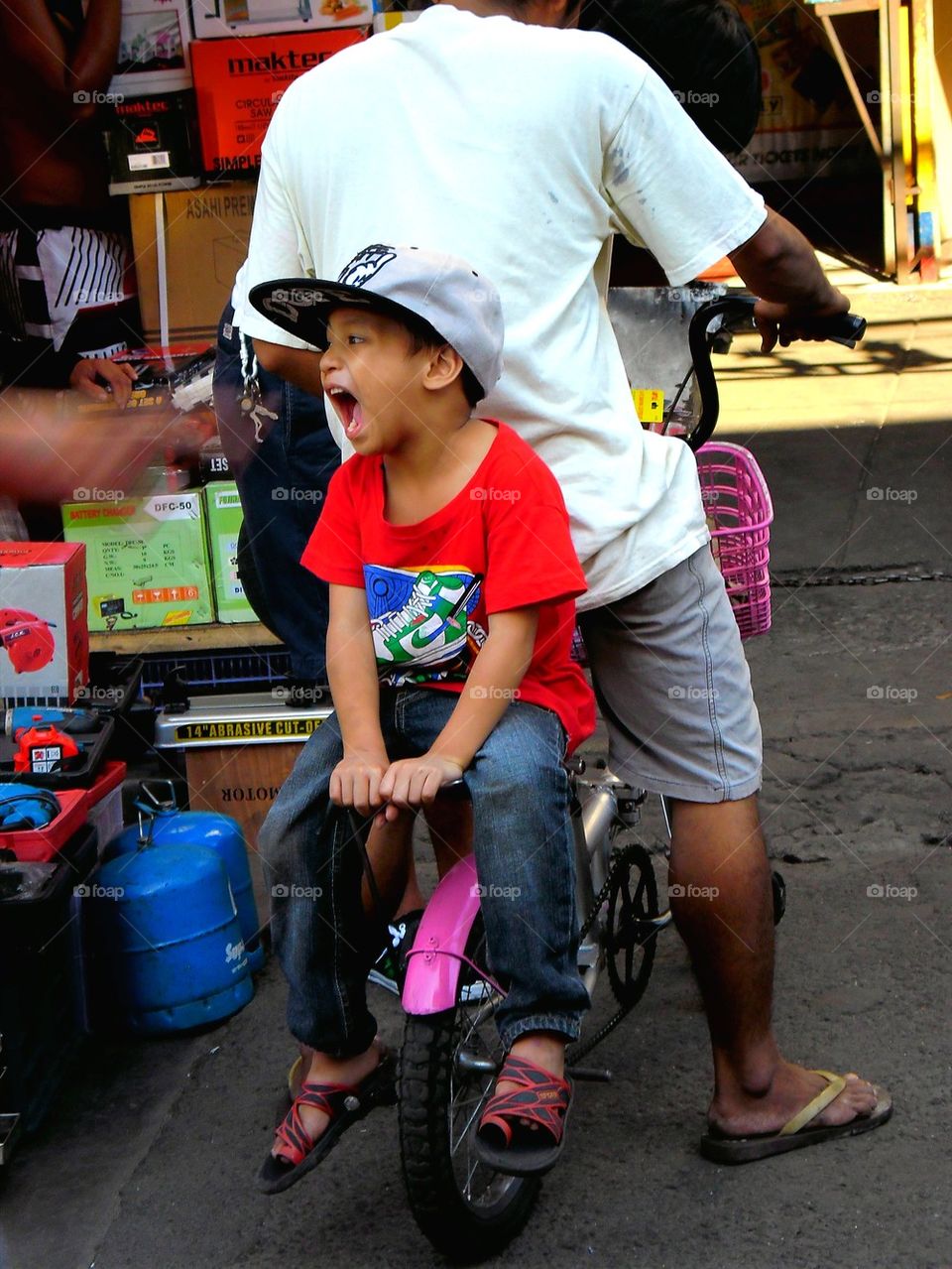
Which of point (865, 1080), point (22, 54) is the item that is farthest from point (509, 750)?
point (22, 54)

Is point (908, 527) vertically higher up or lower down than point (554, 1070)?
lower down

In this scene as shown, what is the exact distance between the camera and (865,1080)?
2930mm

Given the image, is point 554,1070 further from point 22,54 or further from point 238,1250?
point 22,54

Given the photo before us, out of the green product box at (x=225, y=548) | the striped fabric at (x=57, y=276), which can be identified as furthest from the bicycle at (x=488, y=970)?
the striped fabric at (x=57, y=276)

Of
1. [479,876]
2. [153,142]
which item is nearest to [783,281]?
[479,876]

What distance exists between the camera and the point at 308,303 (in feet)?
7.45

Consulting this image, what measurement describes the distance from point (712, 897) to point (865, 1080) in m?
0.66

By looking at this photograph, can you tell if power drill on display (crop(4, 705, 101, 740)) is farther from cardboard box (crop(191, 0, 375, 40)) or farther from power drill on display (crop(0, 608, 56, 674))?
cardboard box (crop(191, 0, 375, 40))

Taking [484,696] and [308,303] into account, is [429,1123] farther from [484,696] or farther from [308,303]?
[308,303]

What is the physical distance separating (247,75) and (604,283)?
2849mm

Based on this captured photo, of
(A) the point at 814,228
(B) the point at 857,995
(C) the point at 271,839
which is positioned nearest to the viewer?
(C) the point at 271,839

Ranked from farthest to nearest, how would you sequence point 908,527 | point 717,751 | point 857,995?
1. point 908,527
2. point 857,995
3. point 717,751

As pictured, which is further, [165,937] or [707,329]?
[165,937]

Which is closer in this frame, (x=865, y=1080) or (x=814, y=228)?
(x=865, y=1080)
